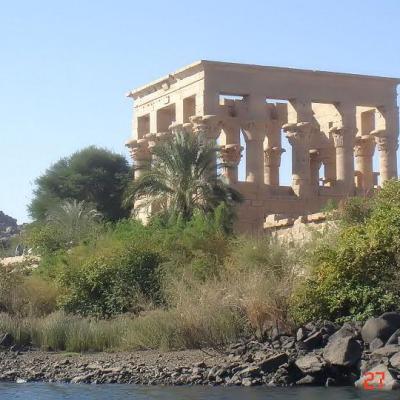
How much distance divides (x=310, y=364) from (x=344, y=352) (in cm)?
60

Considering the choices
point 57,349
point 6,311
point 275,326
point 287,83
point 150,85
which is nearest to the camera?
point 275,326

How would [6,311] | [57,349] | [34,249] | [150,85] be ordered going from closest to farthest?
1. [57,349]
2. [6,311]
3. [34,249]
4. [150,85]

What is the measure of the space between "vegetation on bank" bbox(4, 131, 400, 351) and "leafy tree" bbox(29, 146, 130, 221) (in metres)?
14.1

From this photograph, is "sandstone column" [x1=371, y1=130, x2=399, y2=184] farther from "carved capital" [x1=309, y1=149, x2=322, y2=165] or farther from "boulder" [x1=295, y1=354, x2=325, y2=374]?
"boulder" [x1=295, y1=354, x2=325, y2=374]

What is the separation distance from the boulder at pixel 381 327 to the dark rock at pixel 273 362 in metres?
1.73

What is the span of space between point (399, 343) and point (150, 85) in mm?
27040

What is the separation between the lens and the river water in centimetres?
1720

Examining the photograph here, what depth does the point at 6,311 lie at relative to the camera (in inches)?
1086

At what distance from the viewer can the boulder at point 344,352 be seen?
18766 mm

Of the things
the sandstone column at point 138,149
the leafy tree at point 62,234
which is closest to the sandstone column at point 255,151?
the sandstone column at point 138,149

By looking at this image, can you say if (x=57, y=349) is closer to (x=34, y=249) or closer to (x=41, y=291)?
(x=41, y=291)

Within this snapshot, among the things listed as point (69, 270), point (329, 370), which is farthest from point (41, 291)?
point (329, 370)

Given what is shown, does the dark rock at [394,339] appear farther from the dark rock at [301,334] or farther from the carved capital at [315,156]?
the carved capital at [315,156]

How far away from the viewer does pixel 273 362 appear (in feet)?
62.7
